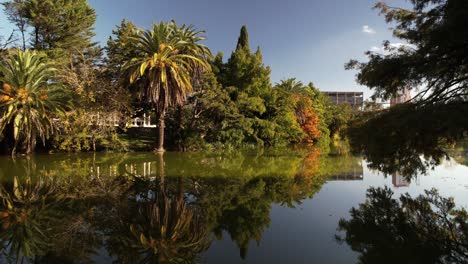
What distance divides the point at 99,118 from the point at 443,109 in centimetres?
1935

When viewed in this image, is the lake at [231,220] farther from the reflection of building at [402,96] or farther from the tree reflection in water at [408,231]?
the reflection of building at [402,96]

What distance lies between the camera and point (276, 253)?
4641 millimetres

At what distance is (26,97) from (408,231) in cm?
1768

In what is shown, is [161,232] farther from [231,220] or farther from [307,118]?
[307,118]

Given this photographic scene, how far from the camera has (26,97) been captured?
15.9 m

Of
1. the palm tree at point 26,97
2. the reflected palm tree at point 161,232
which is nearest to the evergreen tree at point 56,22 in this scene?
the palm tree at point 26,97

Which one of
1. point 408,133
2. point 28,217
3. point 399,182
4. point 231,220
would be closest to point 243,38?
point 399,182

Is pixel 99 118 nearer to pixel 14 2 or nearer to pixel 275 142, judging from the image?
pixel 14 2

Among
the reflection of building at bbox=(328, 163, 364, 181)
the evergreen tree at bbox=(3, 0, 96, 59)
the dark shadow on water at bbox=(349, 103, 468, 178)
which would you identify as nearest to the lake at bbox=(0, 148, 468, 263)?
the dark shadow on water at bbox=(349, 103, 468, 178)

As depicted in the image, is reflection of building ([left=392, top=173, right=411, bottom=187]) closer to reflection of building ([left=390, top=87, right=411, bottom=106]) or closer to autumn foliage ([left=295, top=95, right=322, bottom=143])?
reflection of building ([left=390, top=87, right=411, bottom=106])

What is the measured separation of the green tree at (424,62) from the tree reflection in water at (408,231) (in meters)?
2.31

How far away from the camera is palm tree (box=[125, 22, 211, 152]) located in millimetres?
19797

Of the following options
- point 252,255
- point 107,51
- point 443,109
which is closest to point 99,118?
point 107,51

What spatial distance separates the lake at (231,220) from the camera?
14.7 ft
